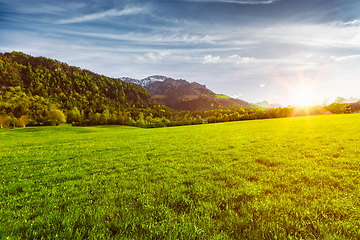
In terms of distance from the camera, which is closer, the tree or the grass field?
the grass field

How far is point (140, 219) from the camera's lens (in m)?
4.54

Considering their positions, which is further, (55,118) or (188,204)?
(55,118)

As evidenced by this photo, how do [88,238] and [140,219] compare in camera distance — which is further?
[140,219]

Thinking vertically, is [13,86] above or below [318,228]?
above

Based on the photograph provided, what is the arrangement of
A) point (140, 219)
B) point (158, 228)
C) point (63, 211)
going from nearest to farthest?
point (158, 228) < point (140, 219) < point (63, 211)

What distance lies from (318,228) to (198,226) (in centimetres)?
356

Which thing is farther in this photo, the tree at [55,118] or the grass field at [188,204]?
the tree at [55,118]

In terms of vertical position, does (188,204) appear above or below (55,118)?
below

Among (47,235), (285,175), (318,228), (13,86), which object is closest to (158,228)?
(47,235)

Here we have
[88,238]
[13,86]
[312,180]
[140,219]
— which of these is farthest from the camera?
[13,86]

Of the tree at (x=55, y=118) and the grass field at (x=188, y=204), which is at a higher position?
the tree at (x=55, y=118)

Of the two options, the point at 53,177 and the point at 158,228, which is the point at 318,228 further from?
the point at 53,177

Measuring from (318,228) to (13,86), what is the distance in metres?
318

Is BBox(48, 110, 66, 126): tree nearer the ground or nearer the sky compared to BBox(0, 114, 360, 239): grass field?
nearer the sky
